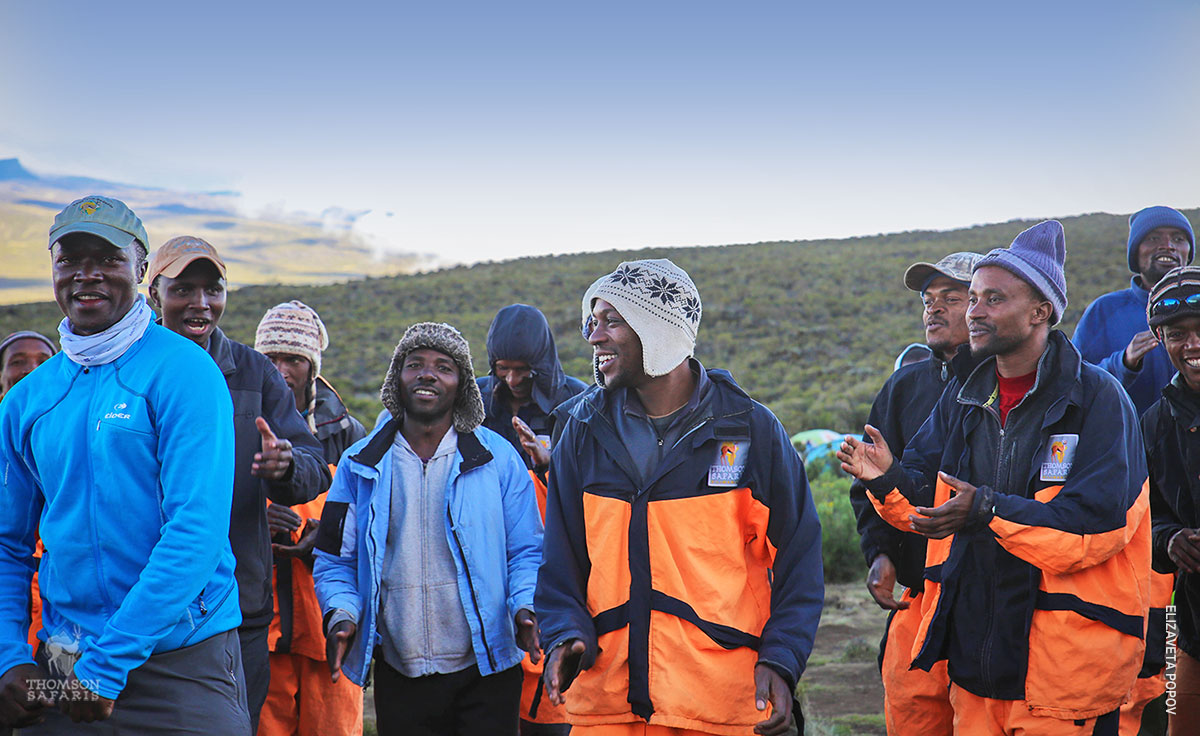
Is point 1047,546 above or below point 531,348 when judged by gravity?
below

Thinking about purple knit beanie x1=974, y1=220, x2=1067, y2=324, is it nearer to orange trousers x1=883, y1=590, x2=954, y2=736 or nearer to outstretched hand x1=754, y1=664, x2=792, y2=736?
orange trousers x1=883, y1=590, x2=954, y2=736

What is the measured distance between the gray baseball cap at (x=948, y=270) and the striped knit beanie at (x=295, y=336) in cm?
320

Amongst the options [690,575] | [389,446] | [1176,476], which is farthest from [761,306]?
[690,575]

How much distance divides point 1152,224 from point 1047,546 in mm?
3362

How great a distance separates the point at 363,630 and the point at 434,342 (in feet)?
4.21

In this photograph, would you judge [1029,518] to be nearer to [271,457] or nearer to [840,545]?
[271,457]

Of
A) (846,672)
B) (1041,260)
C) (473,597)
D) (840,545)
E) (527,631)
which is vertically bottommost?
(846,672)

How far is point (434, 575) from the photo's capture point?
4.12m

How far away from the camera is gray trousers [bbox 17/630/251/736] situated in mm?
2895

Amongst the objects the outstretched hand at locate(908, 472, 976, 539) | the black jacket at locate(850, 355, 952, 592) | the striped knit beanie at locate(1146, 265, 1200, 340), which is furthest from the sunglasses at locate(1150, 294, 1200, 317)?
the outstretched hand at locate(908, 472, 976, 539)

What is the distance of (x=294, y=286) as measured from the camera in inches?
1815

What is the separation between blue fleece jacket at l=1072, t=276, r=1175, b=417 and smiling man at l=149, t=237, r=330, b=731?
13.9ft

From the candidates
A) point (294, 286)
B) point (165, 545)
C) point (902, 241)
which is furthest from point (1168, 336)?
point (902, 241)

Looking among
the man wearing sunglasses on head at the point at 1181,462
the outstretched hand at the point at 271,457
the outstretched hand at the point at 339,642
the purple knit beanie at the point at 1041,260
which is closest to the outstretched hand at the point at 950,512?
the purple knit beanie at the point at 1041,260
